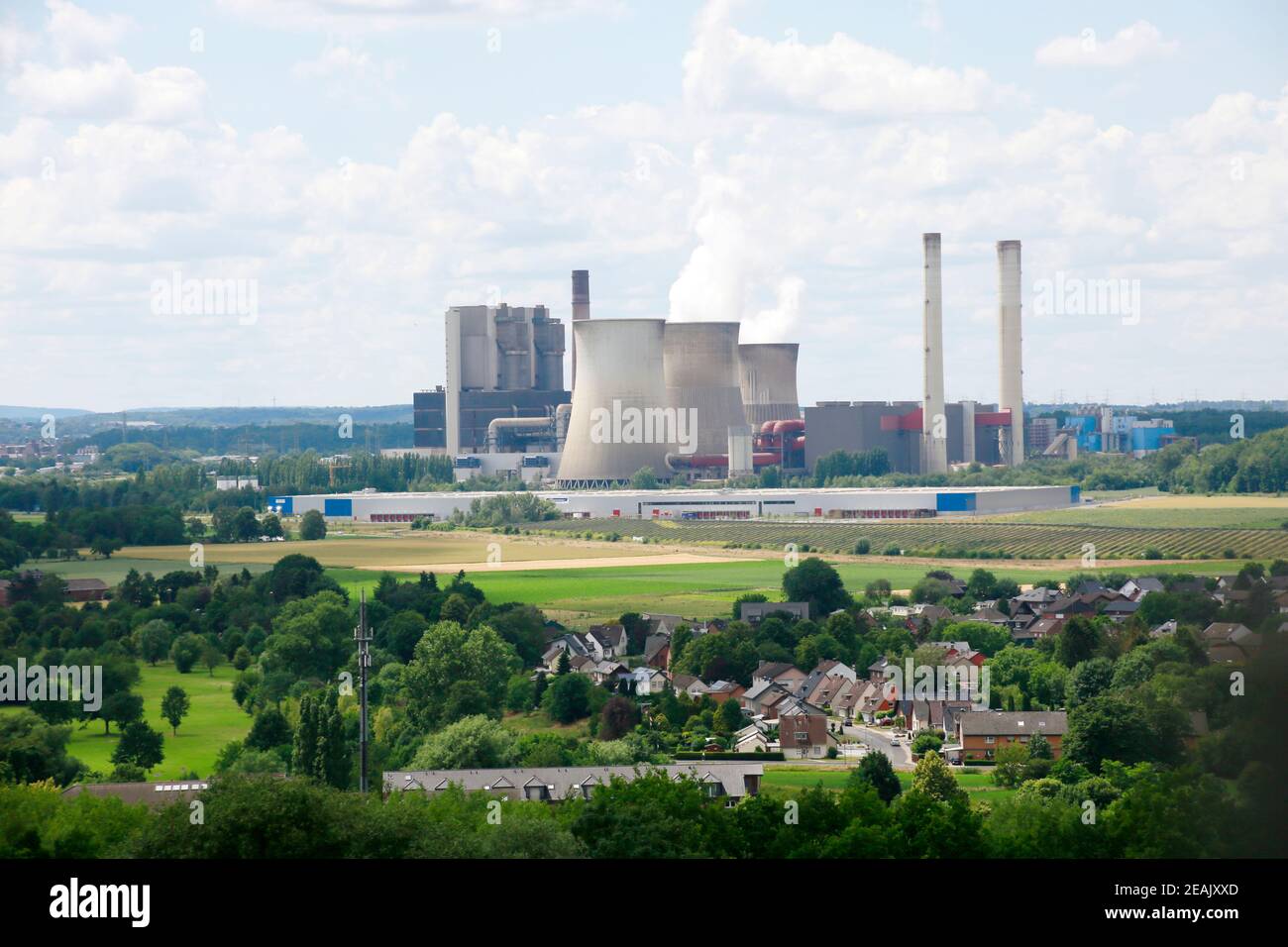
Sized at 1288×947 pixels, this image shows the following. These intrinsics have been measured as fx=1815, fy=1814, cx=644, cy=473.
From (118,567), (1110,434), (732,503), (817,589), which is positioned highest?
(1110,434)

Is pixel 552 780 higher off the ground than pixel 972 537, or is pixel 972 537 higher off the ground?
pixel 972 537

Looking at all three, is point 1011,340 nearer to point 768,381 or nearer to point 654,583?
point 768,381

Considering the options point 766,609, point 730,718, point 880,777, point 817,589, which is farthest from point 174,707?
point 817,589

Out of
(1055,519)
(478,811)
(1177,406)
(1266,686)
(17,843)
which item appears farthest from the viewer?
(1177,406)

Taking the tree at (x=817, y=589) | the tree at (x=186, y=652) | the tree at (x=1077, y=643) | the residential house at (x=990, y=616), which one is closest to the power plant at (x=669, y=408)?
the tree at (x=817, y=589)

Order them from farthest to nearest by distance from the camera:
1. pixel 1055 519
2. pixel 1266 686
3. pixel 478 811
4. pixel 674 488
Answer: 1. pixel 674 488
2. pixel 1055 519
3. pixel 478 811
4. pixel 1266 686
